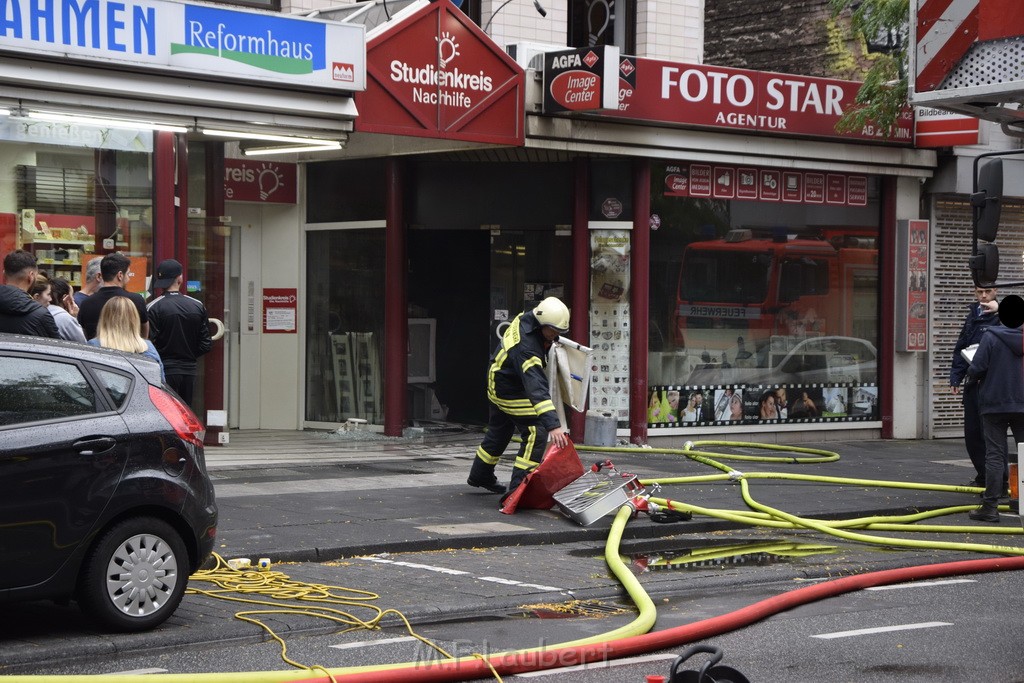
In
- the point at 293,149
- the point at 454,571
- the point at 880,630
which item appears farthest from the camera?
the point at 293,149

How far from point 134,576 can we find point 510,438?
488cm

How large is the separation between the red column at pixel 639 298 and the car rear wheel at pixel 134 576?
979cm

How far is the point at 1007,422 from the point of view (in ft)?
36.4

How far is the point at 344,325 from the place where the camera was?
17.0m

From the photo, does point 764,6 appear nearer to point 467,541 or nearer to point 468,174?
point 468,174

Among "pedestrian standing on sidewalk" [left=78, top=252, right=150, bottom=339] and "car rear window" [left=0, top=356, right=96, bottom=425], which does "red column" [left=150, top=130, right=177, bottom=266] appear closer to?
"pedestrian standing on sidewalk" [left=78, top=252, right=150, bottom=339]

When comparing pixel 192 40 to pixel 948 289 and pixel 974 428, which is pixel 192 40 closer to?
pixel 974 428

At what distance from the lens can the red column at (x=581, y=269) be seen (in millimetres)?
16141

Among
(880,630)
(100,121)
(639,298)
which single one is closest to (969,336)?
(639,298)

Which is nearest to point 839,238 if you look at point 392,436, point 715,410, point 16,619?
point 715,410

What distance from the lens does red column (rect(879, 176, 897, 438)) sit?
59.8 ft

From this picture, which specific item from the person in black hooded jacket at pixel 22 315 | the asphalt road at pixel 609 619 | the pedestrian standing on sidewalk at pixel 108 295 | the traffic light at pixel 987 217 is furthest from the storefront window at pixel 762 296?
the traffic light at pixel 987 217

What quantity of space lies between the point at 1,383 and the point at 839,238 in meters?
13.4

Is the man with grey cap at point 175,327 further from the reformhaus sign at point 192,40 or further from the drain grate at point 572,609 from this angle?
the drain grate at point 572,609
